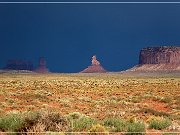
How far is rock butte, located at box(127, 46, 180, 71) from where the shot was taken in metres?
189

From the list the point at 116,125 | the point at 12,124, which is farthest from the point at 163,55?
the point at 12,124

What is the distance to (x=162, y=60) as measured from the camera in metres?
195

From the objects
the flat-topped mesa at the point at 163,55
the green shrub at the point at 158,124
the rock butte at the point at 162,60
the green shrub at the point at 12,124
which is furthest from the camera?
the flat-topped mesa at the point at 163,55

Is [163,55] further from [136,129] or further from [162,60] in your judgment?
[136,129]

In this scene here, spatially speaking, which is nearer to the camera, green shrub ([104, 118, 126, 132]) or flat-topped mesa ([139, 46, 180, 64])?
green shrub ([104, 118, 126, 132])

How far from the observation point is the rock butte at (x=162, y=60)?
189000mm

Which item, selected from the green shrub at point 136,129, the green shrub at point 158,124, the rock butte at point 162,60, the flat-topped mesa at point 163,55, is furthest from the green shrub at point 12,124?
the flat-topped mesa at point 163,55

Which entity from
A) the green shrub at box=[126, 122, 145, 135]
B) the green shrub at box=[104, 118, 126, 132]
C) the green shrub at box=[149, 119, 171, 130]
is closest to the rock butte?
the green shrub at box=[149, 119, 171, 130]

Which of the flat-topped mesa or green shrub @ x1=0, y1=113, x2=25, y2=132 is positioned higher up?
the flat-topped mesa

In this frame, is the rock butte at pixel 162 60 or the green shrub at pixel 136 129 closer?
the green shrub at pixel 136 129

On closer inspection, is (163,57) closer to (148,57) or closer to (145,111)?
(148,57)

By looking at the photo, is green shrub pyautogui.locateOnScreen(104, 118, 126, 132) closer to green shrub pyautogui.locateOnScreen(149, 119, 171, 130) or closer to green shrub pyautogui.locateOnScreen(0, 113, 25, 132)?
green shrub pyautogui.locateOnScreen(149, 119, 171, 130)

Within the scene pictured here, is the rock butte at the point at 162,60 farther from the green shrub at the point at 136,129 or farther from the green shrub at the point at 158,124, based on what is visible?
the green shrub at the point at 136,129

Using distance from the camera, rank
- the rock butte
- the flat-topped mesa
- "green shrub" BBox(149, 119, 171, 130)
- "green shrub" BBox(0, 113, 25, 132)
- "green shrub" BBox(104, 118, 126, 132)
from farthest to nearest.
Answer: the flat-topped mesa < the rock butte < "green shrub" BBox(149, 119, 171, 130) < "green shrub" BBox(104, 118, 126, 132) < "green shrub" BBox(0, 113, 25, 132)
